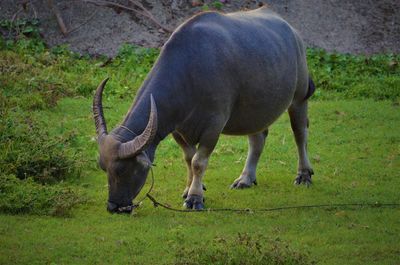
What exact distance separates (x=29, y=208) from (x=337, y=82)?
730cm

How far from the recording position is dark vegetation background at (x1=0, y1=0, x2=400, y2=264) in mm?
8141

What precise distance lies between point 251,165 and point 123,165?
7.70 feet

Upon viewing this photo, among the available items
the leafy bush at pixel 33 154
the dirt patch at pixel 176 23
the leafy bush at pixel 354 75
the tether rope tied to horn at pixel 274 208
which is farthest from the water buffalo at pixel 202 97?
the dirt patch at pixel 176 23

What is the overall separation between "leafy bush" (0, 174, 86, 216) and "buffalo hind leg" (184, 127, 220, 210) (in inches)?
44.1

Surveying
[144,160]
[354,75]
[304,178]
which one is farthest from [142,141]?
[354,75]

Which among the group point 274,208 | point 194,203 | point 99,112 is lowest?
point 274,208

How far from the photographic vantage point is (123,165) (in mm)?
8156

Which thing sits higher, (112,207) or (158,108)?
(158,108)

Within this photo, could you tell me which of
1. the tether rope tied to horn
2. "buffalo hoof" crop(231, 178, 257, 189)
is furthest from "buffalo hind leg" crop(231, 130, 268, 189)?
the tether rope tied to horn

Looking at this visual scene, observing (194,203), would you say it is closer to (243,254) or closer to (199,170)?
(199,170)

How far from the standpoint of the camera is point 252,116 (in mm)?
9344

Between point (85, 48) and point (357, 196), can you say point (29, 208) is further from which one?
point (85, 48)

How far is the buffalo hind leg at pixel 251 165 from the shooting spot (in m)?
9.97

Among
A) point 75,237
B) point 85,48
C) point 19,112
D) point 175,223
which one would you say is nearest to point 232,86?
point 175,223
